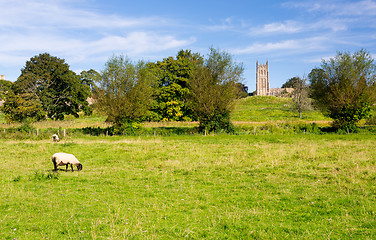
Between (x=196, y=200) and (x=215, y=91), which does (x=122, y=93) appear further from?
(x=196, y=200)

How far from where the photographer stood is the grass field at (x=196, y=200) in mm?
8906

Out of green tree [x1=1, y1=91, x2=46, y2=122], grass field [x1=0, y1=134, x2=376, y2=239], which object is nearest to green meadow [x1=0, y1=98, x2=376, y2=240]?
grass field [x1=0, y1=134, x2=376, y2=239]

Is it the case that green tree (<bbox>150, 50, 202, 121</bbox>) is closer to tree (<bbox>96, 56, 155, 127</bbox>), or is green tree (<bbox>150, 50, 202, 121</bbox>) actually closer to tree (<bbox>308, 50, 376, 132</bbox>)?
tree (<bbox>96, 56, 155, 127</bbox>)

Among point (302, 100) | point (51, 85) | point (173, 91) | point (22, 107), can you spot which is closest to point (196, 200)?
point (173, 91)

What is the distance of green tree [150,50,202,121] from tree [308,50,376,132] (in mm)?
30025

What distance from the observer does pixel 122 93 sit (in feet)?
156

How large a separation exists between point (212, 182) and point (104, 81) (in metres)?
36.8

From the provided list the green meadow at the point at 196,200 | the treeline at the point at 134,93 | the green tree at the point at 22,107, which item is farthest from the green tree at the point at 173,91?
the green meadow at the point at 196,200

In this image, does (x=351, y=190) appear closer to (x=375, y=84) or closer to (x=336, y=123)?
(x=336, y=123)

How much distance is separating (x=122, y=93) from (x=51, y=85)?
29744 millimetres

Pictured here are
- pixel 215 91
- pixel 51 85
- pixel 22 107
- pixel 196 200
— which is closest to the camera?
pixel 196 200

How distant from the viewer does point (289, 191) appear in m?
13.6

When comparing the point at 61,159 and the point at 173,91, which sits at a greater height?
the point at 173,91

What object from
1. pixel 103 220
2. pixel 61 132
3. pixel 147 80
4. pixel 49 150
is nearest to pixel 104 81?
pixel 147 80
